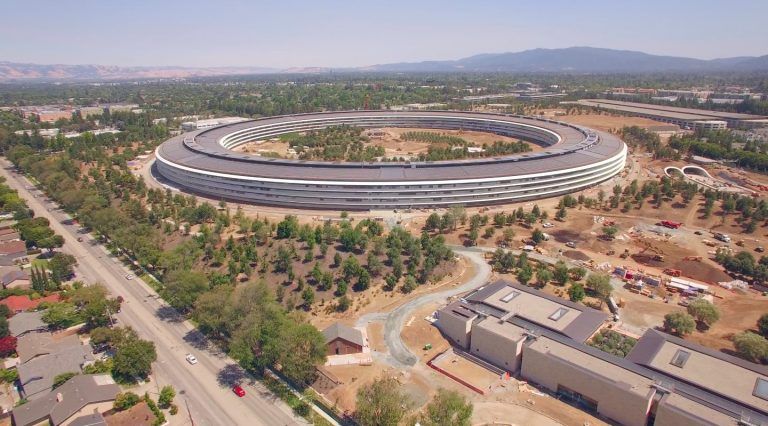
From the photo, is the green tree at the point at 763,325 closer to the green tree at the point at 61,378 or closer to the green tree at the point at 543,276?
the green tree at the point at 543,276

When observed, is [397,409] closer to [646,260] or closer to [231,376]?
[231,376]

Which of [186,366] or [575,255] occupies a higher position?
[575,255]

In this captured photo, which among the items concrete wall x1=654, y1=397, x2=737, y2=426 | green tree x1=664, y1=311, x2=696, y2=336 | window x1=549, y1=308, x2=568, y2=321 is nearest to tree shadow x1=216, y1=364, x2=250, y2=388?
window x1=549, y1=308, x2=568, y2=321

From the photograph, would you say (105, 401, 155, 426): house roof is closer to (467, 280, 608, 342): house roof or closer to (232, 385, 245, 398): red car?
(232, 385, 245, 398): red car

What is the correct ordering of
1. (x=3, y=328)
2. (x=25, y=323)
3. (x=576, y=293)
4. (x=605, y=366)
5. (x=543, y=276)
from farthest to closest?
(x=543, y=276)
(x=576, y=293)
(x=25, y=323)
(x=3, y=328)
(x=605, y=366)

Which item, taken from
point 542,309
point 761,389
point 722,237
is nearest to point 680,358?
point 761,389
